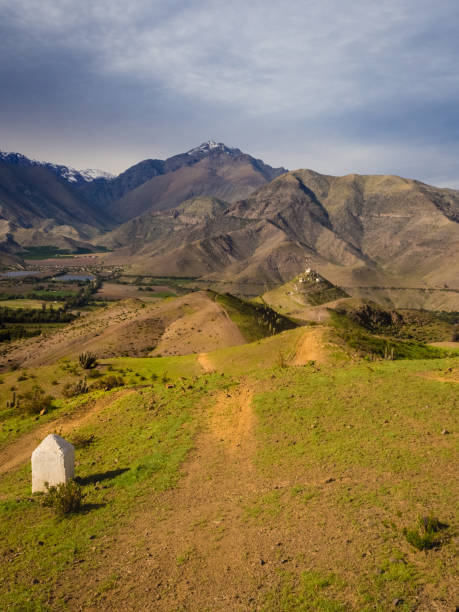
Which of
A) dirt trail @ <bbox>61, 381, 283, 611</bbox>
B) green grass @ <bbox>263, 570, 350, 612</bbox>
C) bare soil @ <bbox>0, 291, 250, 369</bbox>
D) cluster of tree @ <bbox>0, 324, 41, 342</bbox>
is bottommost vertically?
cluster of tree @ <bbox>0, 324, 41, 342</bbox>

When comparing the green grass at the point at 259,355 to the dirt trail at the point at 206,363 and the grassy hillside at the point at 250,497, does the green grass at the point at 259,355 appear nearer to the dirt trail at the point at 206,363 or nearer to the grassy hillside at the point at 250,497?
the dirt trail at the point at 206,363

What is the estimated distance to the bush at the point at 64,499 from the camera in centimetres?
1383

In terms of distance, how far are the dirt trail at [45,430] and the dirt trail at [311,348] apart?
43.5 ft

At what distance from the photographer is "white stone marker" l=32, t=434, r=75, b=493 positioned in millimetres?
15273

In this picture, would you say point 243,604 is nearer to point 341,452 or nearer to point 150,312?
point 341,452

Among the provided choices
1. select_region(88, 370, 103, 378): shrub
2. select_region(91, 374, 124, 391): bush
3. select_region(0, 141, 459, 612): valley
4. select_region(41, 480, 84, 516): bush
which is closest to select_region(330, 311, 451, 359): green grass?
select_region(0, 141, 459, 612): valley

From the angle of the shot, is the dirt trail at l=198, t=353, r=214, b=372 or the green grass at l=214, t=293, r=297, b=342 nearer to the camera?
the dirt trail at l=198, t=353, r=214, b=372

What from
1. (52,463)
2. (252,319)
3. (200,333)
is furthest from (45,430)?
(252,319)

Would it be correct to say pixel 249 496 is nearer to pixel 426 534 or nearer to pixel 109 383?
pixel 426 534

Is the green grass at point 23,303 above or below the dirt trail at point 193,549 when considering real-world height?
below

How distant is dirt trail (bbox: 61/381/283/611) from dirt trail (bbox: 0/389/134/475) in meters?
9.03

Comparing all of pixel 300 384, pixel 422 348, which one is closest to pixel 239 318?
pixel 422 348

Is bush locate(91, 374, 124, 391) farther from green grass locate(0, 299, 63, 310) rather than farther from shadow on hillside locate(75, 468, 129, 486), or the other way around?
green grass locate(0, 299, 63, 310)

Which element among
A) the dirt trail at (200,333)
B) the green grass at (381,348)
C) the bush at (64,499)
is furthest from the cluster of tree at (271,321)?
the bush at (64,499)
